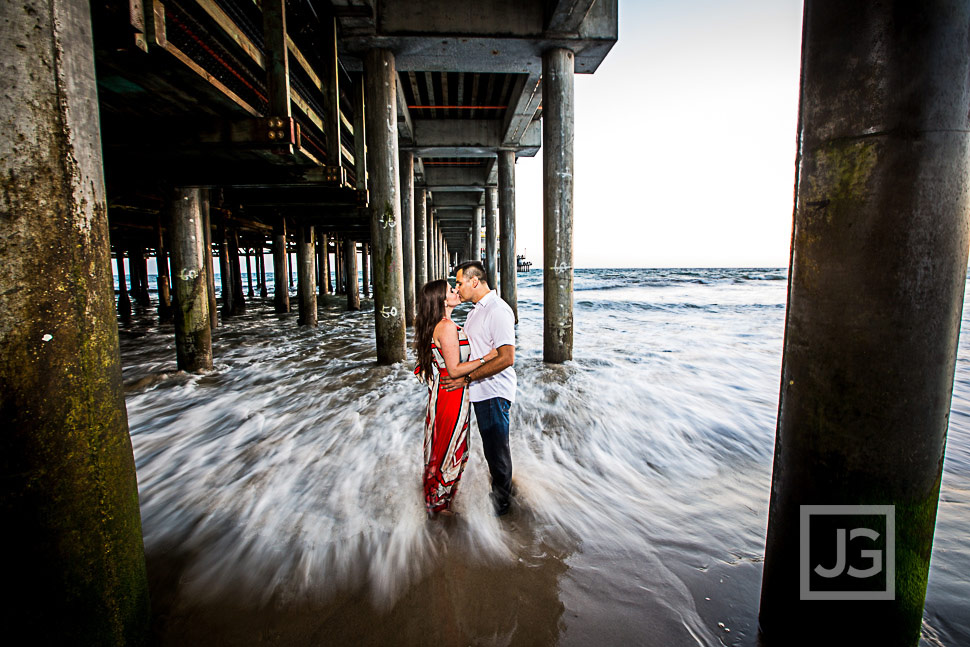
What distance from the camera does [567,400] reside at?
5.63m

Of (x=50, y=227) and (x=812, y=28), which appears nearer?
(x=50, y=227)

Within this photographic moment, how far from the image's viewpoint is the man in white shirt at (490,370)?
258 cm

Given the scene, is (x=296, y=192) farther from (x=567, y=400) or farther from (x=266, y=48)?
(x=567, y=400)

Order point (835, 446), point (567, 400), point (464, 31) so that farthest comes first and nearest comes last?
point (464, 31) → point (567, 400) → point (835, 446)

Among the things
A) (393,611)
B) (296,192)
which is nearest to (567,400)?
(393,611)

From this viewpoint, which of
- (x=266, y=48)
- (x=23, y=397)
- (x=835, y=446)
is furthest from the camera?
(x=266, y=48)

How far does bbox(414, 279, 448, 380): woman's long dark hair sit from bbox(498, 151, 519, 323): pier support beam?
403 inches

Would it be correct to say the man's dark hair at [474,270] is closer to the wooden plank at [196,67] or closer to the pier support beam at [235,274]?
the wooden plank at [196,67]

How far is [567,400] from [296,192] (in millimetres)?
6122

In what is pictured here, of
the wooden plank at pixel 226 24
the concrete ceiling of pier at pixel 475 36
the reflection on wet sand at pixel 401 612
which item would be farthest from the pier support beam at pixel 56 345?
the concrete ceiling of pier at pixel 475 36

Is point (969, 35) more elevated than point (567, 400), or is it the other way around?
point (969, 35)

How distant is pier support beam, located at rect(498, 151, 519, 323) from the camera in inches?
507

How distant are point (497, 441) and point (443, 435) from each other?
35cm

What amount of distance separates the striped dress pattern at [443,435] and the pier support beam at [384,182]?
4098 mm
